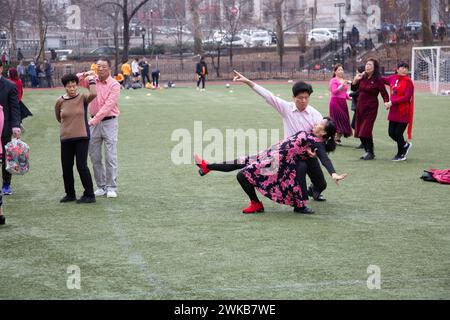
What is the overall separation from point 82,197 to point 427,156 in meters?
7.11

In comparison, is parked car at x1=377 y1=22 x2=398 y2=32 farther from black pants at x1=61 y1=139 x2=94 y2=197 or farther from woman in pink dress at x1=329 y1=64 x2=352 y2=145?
black pants at x1=61 y1=139 x2=94 y2=197

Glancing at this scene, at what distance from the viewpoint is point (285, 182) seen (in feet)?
31.2

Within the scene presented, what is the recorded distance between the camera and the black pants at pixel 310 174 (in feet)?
31.2

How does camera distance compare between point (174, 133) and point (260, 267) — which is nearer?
point (260, 267)

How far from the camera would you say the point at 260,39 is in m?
65.9

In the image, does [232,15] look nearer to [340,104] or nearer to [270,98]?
[340,104]

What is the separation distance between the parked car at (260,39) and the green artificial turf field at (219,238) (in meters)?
51.8

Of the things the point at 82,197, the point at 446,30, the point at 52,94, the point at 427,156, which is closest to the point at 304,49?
the point at 446,30

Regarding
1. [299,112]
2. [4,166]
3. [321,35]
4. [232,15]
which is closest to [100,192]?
[4,166]

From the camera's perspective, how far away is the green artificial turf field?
6.61 meters

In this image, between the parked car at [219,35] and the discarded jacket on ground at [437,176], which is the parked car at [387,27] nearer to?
the parked car at [219,35]

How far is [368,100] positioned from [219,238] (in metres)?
6.92

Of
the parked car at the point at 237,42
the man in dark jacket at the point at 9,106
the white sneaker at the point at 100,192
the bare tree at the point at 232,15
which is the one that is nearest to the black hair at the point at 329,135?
the white sneaker at the point at 100,192
